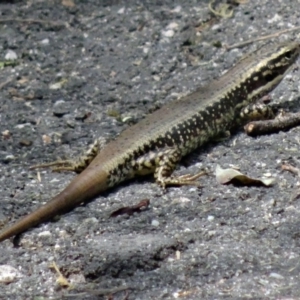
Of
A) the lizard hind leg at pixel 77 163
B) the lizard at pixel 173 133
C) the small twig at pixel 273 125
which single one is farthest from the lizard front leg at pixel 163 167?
the small twig at pixel 273 125

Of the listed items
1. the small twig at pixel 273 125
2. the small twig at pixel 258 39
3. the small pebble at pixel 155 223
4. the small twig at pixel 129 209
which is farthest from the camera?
the small twig at pixel 258 39

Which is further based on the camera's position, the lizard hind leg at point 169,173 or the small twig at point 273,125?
the small twig at point 273,125

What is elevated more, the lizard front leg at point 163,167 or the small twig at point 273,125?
the small twig at point 273,125

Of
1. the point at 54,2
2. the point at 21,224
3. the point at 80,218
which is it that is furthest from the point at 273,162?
the point at 54,2

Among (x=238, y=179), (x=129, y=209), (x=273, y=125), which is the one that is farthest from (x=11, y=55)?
Result: (x=238, y=179)

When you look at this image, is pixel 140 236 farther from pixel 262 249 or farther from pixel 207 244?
pixel 262 249

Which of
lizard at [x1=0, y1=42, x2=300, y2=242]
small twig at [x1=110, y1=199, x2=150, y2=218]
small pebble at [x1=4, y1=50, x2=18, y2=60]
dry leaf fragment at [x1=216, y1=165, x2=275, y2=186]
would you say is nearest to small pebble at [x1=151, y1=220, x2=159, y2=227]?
small twig at [x1=110, y1=199, x2=150, y2=218]

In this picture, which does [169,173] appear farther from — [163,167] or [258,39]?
[258,39]

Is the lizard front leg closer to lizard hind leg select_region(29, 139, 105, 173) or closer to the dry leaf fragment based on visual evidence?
the dry leaf fragment

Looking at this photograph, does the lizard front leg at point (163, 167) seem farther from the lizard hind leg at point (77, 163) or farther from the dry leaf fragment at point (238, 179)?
the lizard hind leg at point (77, 163)
